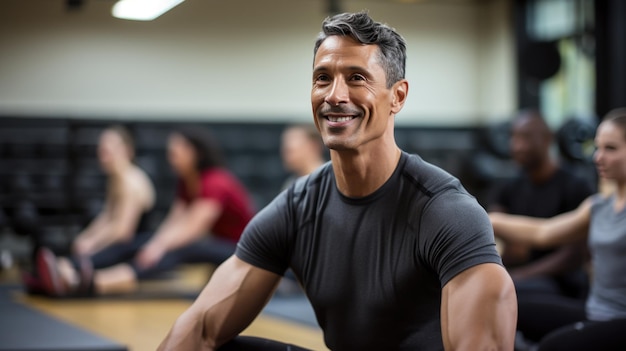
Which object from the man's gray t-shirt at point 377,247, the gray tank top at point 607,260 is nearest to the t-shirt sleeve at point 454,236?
the man's gray t-shirt at point 377,247

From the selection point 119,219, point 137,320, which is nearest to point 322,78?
point 137,320

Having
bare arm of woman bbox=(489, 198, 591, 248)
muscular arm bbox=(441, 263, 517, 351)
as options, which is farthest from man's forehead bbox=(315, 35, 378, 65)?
bare arm of woman bbox=(489, 198, 591, 248)

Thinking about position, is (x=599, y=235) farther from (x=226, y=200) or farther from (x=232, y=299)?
(x=226, y=200)

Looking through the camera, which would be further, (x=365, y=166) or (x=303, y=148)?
(x=303, y=148)

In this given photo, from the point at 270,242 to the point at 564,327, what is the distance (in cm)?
126

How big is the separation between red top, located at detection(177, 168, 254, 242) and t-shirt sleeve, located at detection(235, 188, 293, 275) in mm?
3392

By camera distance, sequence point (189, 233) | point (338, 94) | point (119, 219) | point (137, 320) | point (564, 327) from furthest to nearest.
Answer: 1. point (119, 219)
2. point (189, 233)
3. point (137, 320)
4. point (564, 327)
5. point (338, 94)

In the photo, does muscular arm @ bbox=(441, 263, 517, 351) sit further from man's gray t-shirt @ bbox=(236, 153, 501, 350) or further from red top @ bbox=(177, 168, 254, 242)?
red top @ bbox=(177, 168, 254, 242)

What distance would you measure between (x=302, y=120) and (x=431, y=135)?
1317 mm

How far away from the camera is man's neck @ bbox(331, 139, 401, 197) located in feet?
6.50

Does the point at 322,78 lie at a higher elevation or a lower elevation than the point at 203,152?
higher

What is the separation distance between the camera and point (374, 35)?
191 centimetres

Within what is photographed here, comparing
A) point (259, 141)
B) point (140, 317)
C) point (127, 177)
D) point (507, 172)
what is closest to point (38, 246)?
point (127, 177)

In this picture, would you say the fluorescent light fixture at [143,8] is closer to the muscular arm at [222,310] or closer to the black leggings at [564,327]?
the muscular arm at [222,310]
